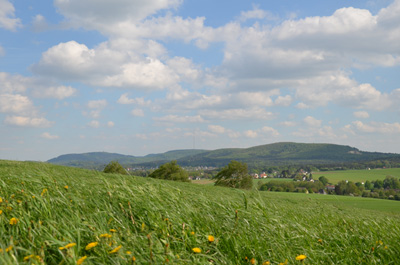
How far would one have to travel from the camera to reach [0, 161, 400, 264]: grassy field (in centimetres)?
420

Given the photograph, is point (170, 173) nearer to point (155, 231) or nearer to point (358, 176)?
point (155, 231)

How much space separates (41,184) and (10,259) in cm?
379

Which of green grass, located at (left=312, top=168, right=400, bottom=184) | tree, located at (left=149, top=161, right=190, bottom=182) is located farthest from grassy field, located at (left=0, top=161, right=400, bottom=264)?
green grass, located at (left=312, top=168, right=400, bottom=184)

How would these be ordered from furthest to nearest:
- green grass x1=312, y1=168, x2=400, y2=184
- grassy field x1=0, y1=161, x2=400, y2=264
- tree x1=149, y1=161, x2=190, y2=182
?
green grass x1=312, y1=168, x2=400, y2=184, tree x1=149, y1=161, x2=190, y2=182, grassy field x1=0, y1=161, x2=400, y2=264

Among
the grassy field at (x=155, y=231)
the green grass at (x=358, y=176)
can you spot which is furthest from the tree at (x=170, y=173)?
the green grass at (x=358, y=176)

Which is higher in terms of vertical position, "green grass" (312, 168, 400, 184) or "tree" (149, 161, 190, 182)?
"tree" (149, 161, 190, 182)

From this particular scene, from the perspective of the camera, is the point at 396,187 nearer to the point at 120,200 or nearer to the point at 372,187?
the point at 372,187

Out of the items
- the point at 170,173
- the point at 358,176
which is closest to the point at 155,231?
the point at 170,173

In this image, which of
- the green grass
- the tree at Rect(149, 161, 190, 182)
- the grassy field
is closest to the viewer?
the grassy field

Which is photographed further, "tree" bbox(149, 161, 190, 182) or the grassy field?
"tree" bbox(149, 161, 190, 182)

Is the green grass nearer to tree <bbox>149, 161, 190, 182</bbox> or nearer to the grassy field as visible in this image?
tree <bbox>149, 161, 190, 182</bbox>

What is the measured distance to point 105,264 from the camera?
12.7ft

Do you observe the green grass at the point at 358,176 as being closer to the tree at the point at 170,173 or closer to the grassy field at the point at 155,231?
the tree at the point at 170,173

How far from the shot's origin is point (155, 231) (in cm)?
525
